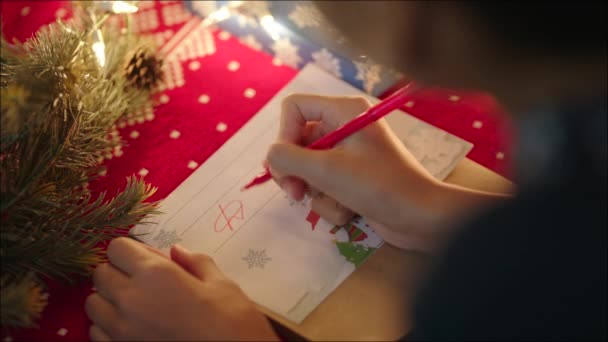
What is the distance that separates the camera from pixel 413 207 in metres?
0.63

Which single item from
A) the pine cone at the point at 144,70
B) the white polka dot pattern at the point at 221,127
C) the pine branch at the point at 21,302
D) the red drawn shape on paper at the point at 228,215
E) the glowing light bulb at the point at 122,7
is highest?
the glowing light bulb at the point at 122,7

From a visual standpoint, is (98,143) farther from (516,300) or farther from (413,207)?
(516,300)

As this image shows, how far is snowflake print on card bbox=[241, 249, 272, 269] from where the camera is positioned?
0.68m

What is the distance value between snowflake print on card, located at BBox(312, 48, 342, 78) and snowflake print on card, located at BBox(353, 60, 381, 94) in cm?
3

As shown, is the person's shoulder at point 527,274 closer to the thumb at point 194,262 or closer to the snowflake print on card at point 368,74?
the thumb at point 194,262

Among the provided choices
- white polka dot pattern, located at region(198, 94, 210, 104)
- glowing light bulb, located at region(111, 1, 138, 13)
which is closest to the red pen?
white polka dot pattern, located at region(198, 94, 210, 104)

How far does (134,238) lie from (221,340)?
0.18 meters

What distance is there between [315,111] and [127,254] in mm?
227

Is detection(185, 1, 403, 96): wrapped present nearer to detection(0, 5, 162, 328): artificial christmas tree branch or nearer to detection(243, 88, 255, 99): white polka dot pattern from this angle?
detection(243, 88, 255, 99): white polka dot pattern

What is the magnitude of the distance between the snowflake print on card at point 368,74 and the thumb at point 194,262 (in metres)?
0.31

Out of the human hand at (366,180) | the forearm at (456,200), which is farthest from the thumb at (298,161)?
the forearm at (456,200)

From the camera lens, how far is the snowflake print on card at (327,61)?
85cm

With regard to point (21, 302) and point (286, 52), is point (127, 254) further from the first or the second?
point (286, 52)

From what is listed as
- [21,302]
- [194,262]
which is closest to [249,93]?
[194,262]
